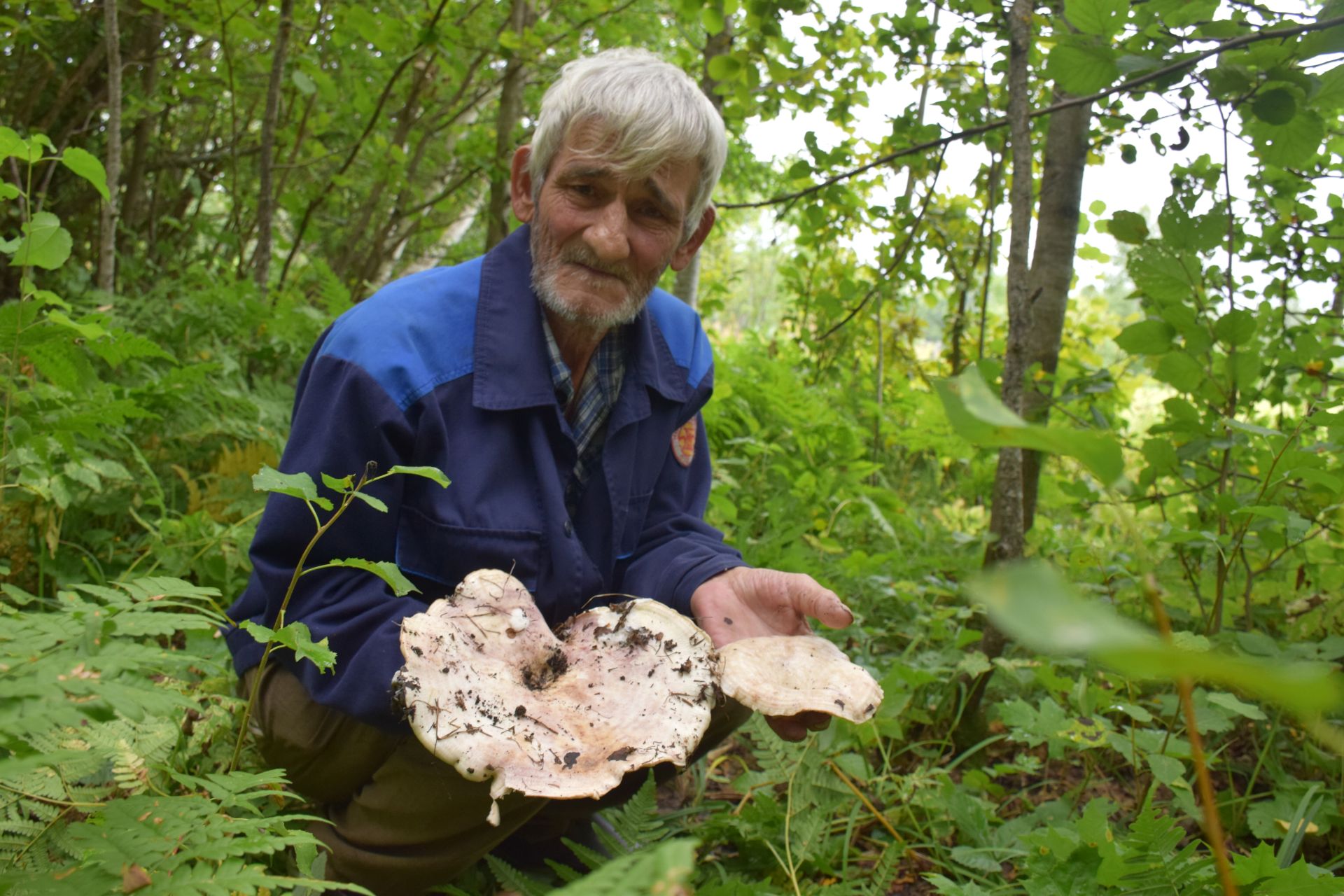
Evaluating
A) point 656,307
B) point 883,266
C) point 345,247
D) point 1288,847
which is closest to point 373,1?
point 345,247

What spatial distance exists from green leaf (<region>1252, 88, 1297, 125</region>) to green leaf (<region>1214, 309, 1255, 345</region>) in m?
0.46

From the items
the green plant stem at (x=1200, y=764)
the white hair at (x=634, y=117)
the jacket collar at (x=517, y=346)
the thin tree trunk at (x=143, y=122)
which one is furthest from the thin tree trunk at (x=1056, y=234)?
the thin tree trunk at (x=143, y=122)

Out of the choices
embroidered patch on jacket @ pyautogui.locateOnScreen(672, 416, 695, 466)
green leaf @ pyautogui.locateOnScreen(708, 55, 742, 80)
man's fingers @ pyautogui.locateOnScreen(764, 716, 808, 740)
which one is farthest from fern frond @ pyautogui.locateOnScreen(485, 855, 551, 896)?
green leaf @ pyautogui.locateOnScreen(708, 55, 742, 80)

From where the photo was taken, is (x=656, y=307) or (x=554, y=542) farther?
(x=656, y=307)

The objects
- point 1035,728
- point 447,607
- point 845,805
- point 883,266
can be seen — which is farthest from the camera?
point 883,266

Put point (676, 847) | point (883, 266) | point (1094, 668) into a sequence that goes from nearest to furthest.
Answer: point (676, 847) → point (1094, 668) → point (883, 266)

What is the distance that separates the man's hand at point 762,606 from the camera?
1952 mm

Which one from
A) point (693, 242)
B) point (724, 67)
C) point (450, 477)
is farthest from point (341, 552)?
point (724, 67)

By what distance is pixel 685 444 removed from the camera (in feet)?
9.11

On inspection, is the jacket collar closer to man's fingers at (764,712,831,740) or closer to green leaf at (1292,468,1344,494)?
man's fingers at (764,712,831,740)

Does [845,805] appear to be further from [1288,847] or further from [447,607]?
[447,607]

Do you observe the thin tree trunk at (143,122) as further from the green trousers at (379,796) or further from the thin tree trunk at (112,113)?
the green trousers at (379,796)

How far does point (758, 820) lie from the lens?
2094mm

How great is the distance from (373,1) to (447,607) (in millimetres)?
5494
